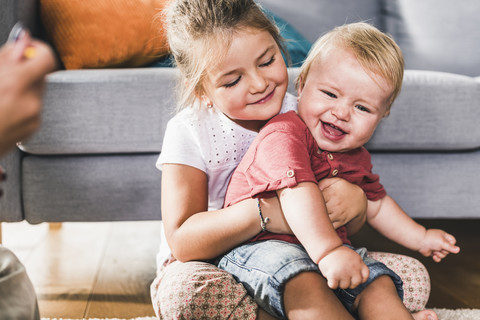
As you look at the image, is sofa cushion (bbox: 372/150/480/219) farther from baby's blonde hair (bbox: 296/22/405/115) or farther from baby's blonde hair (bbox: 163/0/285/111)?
baby's blonde hair (bbox: 163/0/285/111)

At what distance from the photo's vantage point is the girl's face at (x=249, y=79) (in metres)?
0.87

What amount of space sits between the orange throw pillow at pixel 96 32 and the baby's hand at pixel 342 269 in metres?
0.86

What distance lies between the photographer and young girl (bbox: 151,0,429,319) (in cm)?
81

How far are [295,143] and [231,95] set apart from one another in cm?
16

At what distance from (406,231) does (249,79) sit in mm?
474

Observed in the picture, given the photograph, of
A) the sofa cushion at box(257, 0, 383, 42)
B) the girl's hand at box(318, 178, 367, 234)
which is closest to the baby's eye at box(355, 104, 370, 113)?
the girl's hand at box(318, 178, 367, 234)

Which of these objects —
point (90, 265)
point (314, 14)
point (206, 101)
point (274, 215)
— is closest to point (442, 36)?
point (314, 14)

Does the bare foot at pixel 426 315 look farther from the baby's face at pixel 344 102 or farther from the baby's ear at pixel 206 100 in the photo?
the baby's ear at pixel 206 100

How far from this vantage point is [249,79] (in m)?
0.88

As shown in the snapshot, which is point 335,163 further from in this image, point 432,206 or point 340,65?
point 432,206

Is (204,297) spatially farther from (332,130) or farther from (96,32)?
(96,32)

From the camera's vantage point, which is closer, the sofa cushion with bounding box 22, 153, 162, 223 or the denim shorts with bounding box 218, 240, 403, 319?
the denim shorts with bounding box 218, 240, 403, 319

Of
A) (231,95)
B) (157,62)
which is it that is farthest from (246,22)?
(157,62)

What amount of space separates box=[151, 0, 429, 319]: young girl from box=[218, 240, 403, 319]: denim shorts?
0.02m
